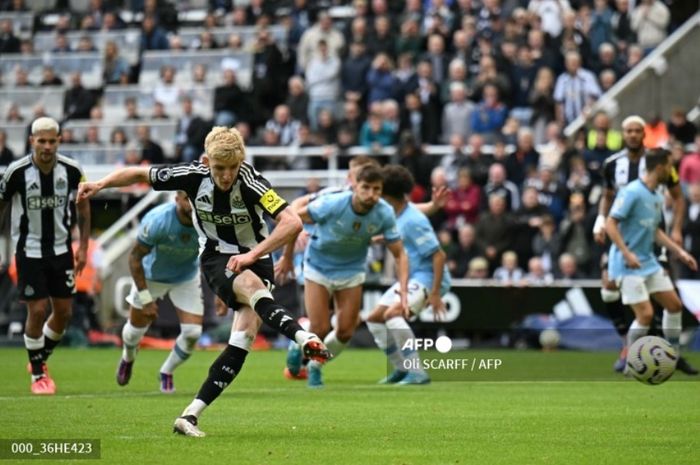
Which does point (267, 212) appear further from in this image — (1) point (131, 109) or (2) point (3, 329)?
(1) point (131, 109)

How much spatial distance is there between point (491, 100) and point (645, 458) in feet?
54.4

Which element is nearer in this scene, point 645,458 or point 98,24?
point 645,458

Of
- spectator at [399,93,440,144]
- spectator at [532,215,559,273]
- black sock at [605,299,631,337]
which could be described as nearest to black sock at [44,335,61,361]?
black sock at [605,299,631,337]

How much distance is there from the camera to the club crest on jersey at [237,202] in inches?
403

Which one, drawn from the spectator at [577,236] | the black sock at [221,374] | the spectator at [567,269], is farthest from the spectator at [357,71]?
the black sock at [221,374]

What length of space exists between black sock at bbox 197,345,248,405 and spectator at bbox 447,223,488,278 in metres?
13.6

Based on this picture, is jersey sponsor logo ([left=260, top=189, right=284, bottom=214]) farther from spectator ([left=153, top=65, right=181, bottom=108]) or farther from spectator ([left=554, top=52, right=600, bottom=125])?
spectator ([left=153, top=65, right=181, bottom=108])

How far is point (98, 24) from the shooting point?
33156mm

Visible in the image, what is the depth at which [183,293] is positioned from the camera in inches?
578

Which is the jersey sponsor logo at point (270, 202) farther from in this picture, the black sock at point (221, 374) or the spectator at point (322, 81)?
the spectator at point (322, 81)

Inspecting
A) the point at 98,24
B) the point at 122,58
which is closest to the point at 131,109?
the point at 122,58

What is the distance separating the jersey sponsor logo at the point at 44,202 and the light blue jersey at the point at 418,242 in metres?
3.79

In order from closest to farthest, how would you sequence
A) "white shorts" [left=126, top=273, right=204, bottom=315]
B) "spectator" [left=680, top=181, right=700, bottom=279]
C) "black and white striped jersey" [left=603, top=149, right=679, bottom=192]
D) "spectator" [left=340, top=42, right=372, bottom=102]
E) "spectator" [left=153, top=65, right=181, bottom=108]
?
"white shorts" [left=126, top=273, right=204, bottom=315] → "black and white striped jersey" [left=603, top=149, right=679, bottom=192] → "spectator" [left=680, top=181, right=700, bottom=279] → "spectator" [left=340, top=42, right=372, bottom=102] → "spectator" [left=153, top=65, right=181, bottom=108]

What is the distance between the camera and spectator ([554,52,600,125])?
25.0 meters
